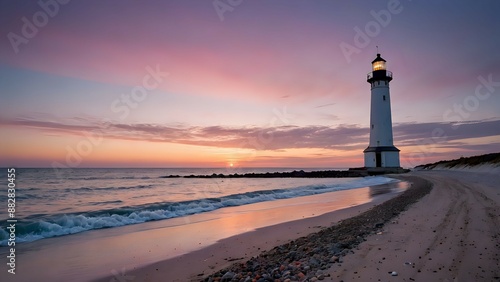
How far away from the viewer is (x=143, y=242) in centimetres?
819

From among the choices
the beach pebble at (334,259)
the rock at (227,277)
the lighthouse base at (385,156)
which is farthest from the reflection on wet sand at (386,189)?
the lighthouse base at (385,156)

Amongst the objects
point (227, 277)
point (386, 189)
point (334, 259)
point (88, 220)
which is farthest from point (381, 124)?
point (227, 277)

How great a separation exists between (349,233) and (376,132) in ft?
130

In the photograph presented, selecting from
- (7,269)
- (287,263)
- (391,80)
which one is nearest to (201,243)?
(287,263)

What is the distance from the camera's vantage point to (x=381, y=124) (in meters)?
43.0

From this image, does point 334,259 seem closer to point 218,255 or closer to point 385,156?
point 218,255

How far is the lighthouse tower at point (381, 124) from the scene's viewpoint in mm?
42938

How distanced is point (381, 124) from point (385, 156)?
470 cm

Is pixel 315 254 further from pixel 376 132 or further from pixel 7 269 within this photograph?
pixel 376 132

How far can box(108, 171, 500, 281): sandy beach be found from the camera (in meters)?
4.34

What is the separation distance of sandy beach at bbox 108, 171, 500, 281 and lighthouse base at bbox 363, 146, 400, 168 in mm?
36289

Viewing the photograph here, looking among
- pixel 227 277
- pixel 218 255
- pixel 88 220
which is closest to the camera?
pixel 227 277

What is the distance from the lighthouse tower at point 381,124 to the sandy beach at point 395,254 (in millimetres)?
36311

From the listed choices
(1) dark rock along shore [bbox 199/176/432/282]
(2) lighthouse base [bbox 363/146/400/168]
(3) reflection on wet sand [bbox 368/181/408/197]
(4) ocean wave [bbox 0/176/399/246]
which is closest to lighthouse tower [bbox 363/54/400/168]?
(2) lighthouse base [bbox 363/146/400/168]
